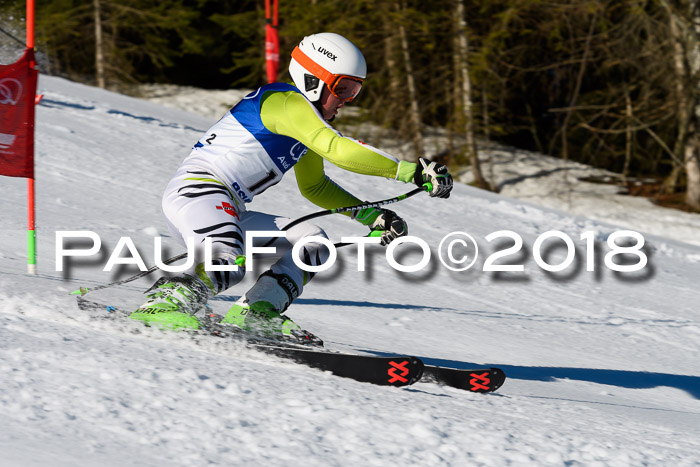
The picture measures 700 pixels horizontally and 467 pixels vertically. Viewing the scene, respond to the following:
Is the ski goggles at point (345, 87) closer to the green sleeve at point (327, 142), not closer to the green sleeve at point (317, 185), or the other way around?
the green sleeve at point (327, 142)

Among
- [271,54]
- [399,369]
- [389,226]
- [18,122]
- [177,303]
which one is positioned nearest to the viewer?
[399,369]

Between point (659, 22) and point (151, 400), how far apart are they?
14968 mm

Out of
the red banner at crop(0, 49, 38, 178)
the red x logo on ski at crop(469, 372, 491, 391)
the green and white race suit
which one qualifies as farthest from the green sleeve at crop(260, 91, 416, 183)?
the red banner at crop(0, 49, 38, 178)

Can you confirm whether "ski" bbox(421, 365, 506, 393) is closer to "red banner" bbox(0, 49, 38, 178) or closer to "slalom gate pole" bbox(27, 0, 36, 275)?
"slalom gate pole" bbox(27, 0, 36, 275)

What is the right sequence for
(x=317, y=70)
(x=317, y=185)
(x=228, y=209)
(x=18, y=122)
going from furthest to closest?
(x=18, y=122), (x=317, y=185), (x=317, y=70), (x=228, y=209)

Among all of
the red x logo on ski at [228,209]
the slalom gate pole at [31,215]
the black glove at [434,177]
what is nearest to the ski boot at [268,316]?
the red x logo on ski at [228,209]

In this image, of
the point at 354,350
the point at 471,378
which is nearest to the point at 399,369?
the point at 471,378

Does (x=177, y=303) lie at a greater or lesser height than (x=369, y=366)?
greater

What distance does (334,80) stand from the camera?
3.67 m

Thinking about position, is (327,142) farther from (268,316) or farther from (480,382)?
(480,382)

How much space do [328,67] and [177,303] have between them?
4.15 feet

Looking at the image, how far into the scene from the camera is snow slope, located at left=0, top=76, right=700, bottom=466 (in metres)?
2.46

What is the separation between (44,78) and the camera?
47.0 ft

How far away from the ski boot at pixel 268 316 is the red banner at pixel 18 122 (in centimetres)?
212
